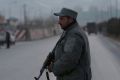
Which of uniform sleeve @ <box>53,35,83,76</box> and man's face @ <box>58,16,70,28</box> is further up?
man's face @ <box>58,16,70,28</box>

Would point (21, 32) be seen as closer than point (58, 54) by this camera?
No

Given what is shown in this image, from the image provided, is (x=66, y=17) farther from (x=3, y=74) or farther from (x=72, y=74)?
(x=3, y=74)

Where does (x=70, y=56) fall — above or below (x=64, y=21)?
below

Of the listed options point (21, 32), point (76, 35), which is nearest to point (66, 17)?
point (76, 35)

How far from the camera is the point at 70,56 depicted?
5.70 metres

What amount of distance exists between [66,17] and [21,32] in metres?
78.3

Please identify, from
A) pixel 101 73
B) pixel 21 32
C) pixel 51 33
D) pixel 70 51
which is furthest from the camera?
pixel 51 33

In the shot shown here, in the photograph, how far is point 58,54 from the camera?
5871 millimetres

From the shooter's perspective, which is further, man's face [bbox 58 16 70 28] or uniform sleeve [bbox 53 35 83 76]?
man's face [bbox 58 16 70 28]

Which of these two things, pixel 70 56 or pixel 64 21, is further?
pixel 64 21

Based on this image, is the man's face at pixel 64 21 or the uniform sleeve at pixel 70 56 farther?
the man's face at pixel 64 21

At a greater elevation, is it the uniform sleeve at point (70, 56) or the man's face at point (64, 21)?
the man's face at point (64, 21)

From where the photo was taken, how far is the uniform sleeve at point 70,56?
570 centimetres

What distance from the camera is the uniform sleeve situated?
5695 millimetres
